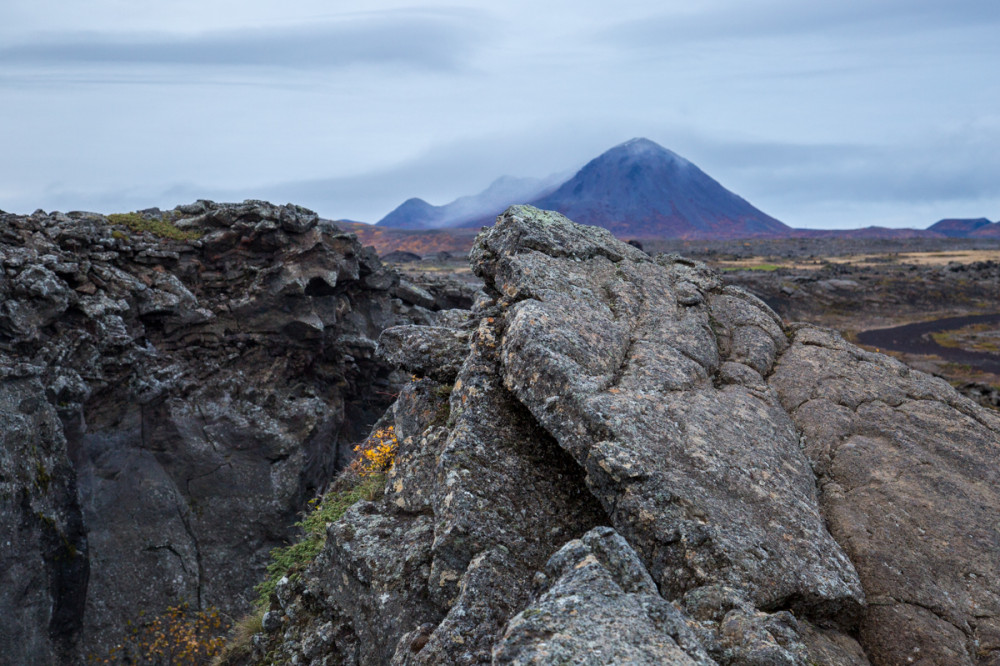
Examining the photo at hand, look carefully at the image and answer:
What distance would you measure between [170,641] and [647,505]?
23.2 meters

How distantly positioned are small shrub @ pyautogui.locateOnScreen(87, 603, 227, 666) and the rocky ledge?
51.0ft

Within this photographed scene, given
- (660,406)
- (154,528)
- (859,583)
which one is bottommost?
(154,528)

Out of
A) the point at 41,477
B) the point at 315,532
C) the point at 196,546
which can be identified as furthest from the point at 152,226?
the point at 315,532

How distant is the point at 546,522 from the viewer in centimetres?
832

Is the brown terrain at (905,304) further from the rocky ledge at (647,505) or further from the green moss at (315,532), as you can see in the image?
the rocky ledge at (647,505)

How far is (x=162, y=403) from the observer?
85.8 ft

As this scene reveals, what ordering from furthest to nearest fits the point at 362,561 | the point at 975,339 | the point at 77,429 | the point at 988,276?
the point at 988,276
the point at 975,339
the point at 77,429
the point at 362,561

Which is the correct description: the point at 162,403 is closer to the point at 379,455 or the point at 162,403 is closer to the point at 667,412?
the point at 379,455

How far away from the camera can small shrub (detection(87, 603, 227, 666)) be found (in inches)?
861

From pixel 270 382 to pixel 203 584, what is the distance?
31.0 ft

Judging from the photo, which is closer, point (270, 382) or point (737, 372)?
point (737, 372)

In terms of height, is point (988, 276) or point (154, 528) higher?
point (988, 276)

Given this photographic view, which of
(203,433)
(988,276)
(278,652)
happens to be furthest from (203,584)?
(988,276)

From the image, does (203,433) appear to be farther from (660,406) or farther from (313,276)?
(660,406)
